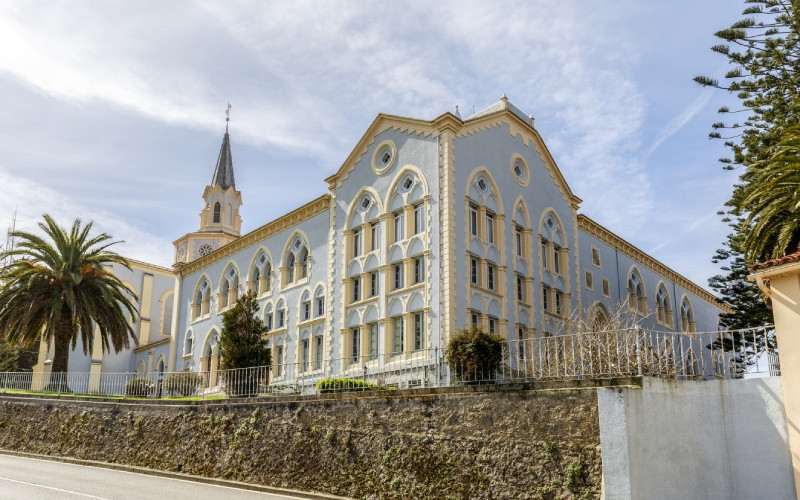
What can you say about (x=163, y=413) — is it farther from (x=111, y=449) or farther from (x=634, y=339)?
(x=634, y=339)

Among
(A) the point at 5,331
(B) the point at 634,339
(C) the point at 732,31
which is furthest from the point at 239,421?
(C) the point at 732,31

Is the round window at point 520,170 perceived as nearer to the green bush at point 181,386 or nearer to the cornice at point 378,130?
the cornice at point 378,130

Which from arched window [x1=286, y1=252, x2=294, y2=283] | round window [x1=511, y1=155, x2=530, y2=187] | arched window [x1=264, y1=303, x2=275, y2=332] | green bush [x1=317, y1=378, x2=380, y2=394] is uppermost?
round window [x1=511, y1=155, x2=530, y2=187]

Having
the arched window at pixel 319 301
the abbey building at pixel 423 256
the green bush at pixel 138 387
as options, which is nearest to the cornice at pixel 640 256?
the abbey building at pixel 423 256

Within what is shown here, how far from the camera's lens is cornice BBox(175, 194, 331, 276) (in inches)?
1293

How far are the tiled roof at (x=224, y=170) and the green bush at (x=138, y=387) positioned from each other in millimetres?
31105

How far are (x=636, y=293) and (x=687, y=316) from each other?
746 cm

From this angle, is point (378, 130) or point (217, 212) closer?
Result: point (378, 130)

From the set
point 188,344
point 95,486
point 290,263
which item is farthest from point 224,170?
point 95,486

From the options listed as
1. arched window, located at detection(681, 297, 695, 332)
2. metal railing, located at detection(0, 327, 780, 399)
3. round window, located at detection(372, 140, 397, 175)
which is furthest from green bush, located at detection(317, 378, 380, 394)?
arched window, located at detection(681, 297, 695, 332)

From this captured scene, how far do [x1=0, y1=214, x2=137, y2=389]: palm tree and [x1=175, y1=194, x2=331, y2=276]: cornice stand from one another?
7128 millimetres

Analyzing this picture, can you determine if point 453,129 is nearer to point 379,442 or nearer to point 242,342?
point 242,342

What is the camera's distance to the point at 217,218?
54719 mm

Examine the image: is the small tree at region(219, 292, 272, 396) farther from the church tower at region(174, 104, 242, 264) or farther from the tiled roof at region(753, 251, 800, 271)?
the church tower at region(174, 104, 242, 264)
